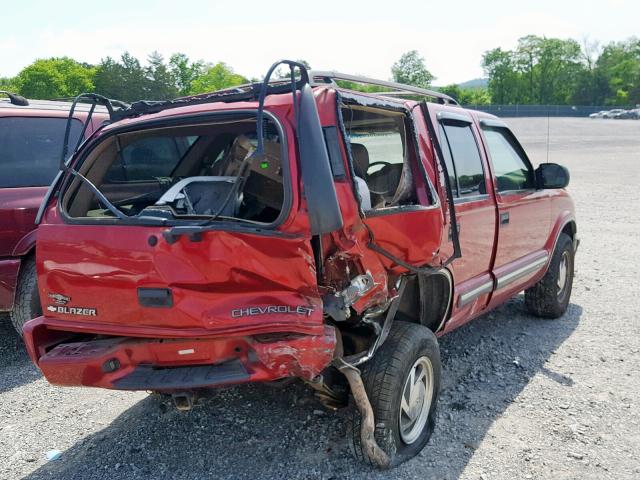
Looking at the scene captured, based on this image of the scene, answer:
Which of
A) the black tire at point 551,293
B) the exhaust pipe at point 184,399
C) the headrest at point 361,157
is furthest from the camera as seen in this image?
the black tire at point 551,293

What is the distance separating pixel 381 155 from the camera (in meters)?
4.35

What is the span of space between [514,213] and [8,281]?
163 inches

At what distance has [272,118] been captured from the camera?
2.78m

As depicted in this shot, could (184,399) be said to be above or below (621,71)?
below

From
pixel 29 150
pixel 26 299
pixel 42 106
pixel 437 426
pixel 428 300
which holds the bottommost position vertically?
pixel 437 426

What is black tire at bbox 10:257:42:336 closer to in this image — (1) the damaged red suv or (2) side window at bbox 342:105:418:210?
(1) the damaged red suv

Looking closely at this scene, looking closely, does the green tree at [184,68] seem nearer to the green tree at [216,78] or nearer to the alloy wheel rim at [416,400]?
the green tree at [216,78]

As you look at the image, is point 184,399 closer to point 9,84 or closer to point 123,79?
point 123,79

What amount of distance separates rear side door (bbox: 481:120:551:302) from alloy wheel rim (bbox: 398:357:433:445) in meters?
1.37

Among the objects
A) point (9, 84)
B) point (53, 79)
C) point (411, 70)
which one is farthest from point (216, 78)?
point (411, 70)

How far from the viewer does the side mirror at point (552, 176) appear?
202 inches

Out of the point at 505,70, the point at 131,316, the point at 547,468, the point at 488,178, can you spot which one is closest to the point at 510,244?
the point at 488,178

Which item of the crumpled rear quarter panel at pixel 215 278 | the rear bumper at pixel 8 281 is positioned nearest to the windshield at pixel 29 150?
the rear bumper at pixel 8 281

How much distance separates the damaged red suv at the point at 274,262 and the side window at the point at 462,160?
0.13 feet
